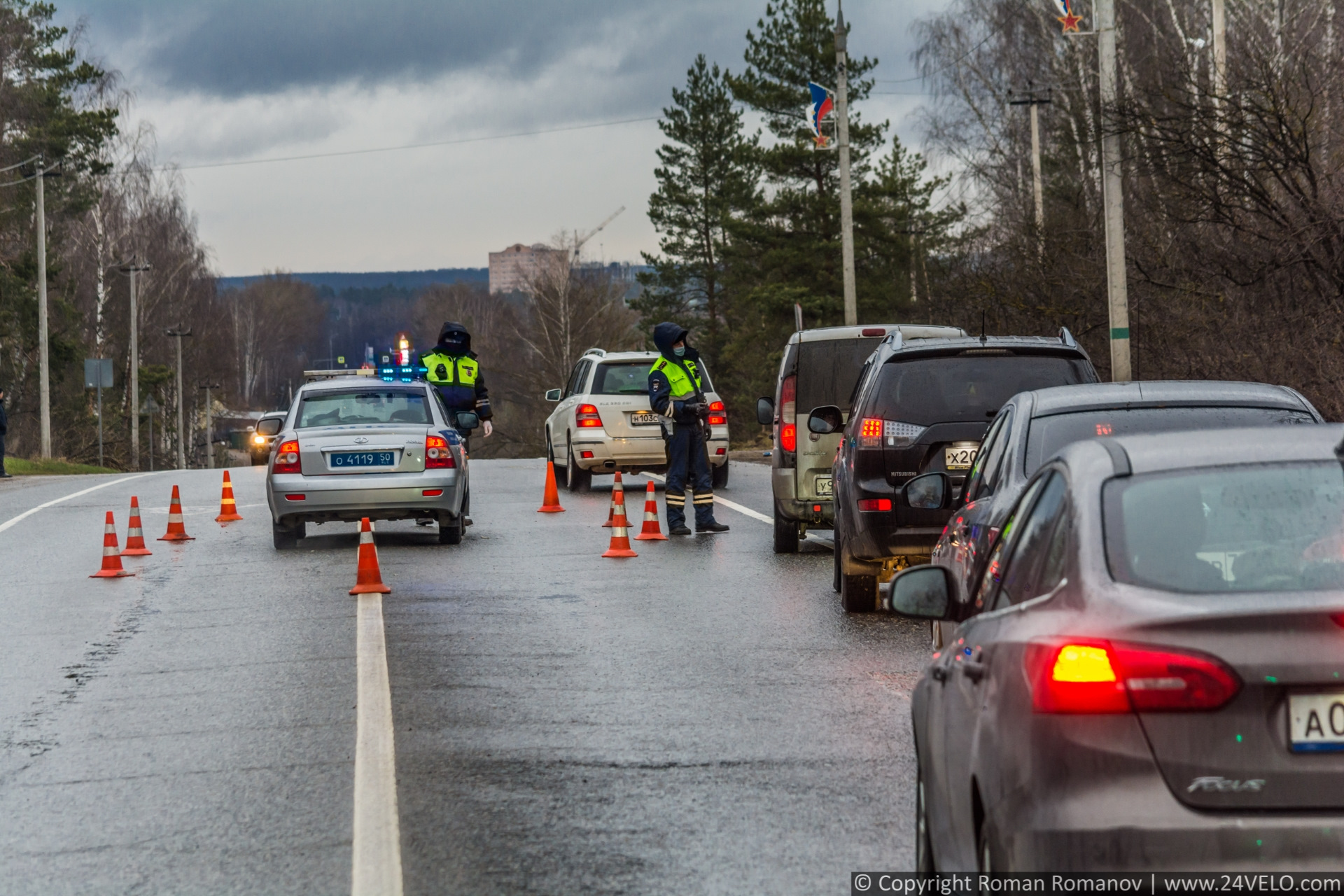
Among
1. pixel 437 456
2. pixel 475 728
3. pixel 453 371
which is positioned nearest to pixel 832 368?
pixel 437 456

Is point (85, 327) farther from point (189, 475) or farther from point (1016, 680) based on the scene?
point (1016, 680)

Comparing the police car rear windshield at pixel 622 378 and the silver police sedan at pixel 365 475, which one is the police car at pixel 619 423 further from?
the silver police sedan at pixel 365 475

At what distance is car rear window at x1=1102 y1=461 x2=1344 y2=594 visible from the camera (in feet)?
11.9

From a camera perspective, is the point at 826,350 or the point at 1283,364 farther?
the point at 1283,364

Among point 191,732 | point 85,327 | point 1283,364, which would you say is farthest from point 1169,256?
point 85,327

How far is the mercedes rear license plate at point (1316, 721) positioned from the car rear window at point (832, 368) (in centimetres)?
1151

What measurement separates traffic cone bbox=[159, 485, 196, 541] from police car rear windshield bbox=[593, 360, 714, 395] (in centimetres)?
648

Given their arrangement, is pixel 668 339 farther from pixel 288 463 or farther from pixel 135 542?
pixel 135 542

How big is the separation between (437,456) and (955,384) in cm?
635

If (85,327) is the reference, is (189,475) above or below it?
below

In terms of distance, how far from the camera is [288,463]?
52.4ft

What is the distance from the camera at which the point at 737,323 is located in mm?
73062

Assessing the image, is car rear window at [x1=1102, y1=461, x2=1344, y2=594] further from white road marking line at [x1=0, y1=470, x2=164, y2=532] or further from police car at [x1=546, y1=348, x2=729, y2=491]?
police car at [x1=546, y1=348, x2=729, y2=491]

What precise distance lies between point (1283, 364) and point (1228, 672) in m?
17.3
